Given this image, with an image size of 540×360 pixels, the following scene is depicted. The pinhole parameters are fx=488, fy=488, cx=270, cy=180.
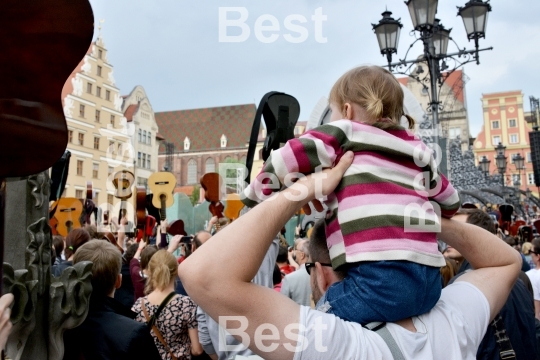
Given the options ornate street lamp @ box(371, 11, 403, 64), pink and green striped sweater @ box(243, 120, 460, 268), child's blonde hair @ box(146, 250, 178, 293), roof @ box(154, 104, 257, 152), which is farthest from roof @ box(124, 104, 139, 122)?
pink and green striped sweater @ box(243, 120, 460, 268)

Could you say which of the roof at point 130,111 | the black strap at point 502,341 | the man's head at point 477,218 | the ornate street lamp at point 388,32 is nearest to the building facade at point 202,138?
the roof at point 130,111

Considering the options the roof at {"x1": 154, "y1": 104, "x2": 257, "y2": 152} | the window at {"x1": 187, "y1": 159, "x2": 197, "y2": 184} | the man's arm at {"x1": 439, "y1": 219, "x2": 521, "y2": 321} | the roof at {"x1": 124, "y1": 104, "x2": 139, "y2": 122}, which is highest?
the roof at {"x1": 154, "y1": 104, "x2": 257, "y2": 152}

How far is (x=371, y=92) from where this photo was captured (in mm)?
1375

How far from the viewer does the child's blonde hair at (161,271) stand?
3.77 m

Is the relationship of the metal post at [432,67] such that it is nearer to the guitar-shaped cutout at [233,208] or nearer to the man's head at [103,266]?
the guitar-shaped cutout at [233,208]

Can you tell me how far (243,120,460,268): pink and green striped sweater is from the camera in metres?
1.20

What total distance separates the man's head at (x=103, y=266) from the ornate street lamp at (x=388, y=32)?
19.1 feet

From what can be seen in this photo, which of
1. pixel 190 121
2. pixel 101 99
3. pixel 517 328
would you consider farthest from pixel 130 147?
pixel 517 328

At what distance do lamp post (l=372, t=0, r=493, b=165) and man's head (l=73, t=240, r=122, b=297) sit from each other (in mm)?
5217

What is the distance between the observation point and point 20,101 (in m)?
0.77

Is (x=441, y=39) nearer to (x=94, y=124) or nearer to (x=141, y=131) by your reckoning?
(x=94, y=124)

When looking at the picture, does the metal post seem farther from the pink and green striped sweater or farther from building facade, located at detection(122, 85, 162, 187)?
building facade, located at detection(122, 85, 162, 187)

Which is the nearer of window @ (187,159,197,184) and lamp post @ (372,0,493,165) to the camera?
lamp post @ (372,0,493,165)

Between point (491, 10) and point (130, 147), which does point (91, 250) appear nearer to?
point (491, 10)
